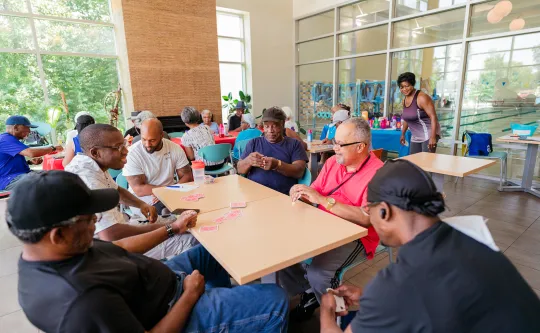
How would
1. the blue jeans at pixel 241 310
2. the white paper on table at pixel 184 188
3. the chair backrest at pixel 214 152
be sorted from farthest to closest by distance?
the chair backrest at pixel 214 152 < the white paper on table at pixel 184 188 < the blue jeans at pixel 241 310

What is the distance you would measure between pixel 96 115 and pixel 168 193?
5700 mm

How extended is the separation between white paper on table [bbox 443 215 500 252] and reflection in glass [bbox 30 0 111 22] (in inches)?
310

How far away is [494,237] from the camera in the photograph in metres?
3.00

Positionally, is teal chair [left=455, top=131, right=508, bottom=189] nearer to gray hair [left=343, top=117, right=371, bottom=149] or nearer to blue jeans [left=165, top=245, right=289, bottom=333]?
gray hair [left=343, top=117, right=371, bottom=149]

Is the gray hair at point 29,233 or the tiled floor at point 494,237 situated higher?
the gray hair at point 29,233

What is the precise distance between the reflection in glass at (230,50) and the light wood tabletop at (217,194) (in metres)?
6.97

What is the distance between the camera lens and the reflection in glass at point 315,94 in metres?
8.51

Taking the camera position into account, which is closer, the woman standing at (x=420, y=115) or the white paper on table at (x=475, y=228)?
the white paper on table at (x=475, y=228)

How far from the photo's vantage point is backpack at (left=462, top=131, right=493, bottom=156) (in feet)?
14.5

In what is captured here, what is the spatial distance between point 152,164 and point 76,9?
5.78 metres

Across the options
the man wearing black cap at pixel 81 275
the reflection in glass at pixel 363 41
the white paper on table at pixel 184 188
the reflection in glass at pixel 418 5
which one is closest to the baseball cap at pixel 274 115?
the white paper on table at pixel 184 188

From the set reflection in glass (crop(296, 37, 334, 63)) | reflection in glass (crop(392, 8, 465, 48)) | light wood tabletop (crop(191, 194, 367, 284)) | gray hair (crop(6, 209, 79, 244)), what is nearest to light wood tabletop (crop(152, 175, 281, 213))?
light wood tabletop (crop(191, 194, 367, 284))

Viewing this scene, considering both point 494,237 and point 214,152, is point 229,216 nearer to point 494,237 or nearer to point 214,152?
point 214,152

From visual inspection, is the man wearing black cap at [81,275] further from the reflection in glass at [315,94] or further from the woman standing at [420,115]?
the reflection in glass at [315,94]
